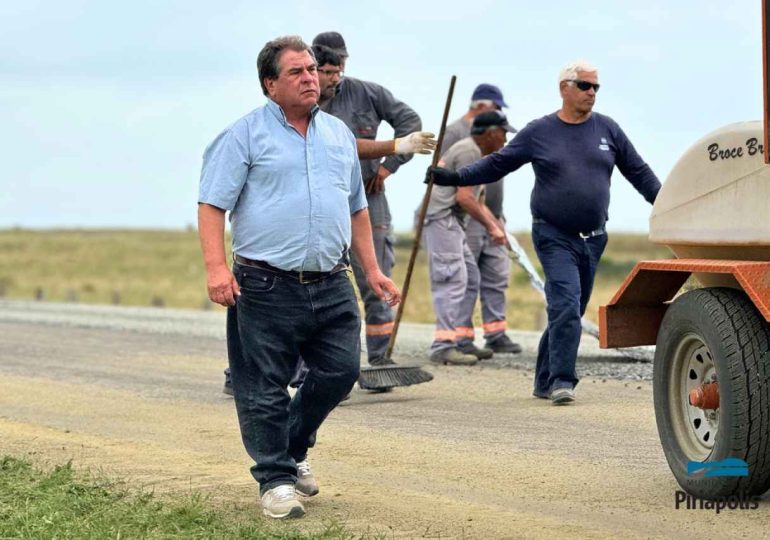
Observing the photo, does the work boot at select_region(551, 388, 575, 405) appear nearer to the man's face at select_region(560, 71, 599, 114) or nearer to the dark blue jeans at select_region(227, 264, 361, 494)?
the man's face at select_region(560, 71, 599, 114)

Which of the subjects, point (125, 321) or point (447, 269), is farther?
point (125, 321)

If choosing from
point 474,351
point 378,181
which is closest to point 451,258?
point 474,351

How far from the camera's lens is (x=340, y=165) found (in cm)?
655

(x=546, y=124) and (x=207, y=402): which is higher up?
(x=546, y=124)

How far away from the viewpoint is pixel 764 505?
640 cm

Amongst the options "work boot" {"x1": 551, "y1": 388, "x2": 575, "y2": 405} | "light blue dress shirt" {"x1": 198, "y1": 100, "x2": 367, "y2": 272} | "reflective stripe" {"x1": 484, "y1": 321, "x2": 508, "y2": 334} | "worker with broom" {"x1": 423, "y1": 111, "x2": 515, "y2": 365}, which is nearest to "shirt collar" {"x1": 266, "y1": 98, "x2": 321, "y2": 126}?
"light blue dress shirt" {"x1": 198, "y1": 100, "x2": 367, "y2": 272}

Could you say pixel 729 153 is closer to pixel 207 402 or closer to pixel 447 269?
pixel 207 402

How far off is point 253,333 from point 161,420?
364 centimetres

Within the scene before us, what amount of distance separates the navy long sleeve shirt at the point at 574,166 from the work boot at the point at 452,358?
337cm

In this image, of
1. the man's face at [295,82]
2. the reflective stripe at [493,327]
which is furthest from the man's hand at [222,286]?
the reflective stripe at [493,327]

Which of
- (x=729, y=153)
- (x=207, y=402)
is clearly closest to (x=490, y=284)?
(x=207, y=402)

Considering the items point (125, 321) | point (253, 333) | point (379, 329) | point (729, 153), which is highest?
point (729, 153)

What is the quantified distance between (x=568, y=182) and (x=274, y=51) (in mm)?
3780

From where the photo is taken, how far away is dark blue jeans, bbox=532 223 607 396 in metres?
9.91
